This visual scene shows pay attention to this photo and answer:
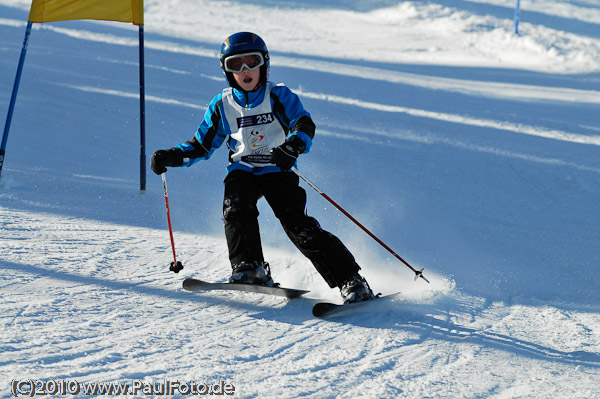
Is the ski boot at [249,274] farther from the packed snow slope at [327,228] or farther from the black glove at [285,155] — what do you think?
the black glove at [285,155]

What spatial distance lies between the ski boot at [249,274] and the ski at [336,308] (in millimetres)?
407

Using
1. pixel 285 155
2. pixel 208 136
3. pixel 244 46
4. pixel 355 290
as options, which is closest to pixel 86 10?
pixel 208 136

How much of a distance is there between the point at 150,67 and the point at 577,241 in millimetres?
8486

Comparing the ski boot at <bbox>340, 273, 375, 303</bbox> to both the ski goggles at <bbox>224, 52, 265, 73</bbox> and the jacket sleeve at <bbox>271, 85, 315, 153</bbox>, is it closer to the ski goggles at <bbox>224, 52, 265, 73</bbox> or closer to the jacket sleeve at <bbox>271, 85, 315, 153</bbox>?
the jacket sleeve at <bbox>271, 85, 315, 153</bbox>

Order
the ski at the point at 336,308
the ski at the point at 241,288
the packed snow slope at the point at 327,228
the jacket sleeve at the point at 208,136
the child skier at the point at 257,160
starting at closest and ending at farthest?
1. the packed snow slope at the point at 327,228
2. the ski at the point at 336,308
3. the ski at the point at 241,288
4. the child skier at the point at 257,160
5. the jacket sleeve at the point at 208,136

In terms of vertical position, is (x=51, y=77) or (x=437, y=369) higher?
(x=51, y=77)

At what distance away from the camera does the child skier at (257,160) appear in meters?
3.83

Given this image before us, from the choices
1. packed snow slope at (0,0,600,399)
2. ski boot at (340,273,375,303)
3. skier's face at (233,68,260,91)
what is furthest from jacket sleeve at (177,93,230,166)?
ski boot at (340,273,375,303)

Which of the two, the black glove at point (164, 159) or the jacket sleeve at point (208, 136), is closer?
the black glove at point (164, 159)

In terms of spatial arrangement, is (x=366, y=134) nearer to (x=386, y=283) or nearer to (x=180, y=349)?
(x=386, y=283)

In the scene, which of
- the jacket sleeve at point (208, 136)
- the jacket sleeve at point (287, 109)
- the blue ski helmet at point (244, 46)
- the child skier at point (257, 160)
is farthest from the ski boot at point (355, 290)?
the blue ski helmet at point (244, 46)

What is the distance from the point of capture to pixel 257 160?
413 centimetres

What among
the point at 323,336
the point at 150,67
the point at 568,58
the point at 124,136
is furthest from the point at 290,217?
the point at 568,58

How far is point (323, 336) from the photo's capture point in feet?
11.0
